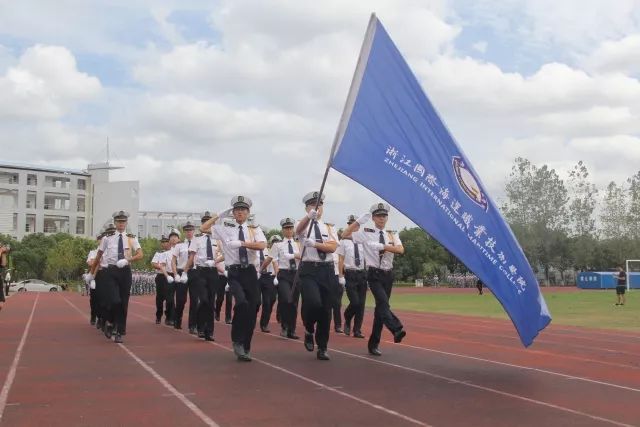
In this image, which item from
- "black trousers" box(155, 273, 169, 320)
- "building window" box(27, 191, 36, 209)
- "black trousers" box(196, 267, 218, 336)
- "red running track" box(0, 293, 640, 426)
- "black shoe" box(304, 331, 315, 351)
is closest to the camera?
"red running track" box(0, 293, 640, 426)

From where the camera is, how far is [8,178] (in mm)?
96812

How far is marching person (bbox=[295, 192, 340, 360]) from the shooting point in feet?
30.9

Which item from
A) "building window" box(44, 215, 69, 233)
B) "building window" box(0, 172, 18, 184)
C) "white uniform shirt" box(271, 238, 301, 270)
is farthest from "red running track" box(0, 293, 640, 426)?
"building window" box(44, 215, 69, 233)

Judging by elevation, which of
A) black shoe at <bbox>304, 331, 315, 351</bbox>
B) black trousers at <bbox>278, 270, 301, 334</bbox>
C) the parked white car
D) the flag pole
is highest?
the flag pole

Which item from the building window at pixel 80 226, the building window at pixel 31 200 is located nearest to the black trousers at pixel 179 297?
the building window at pixel 31 200

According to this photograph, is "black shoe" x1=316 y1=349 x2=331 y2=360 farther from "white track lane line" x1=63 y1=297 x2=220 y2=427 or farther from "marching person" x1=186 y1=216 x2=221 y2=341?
"marching person" x1=186 y1=216 x2=221 y2=341

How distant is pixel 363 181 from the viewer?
7.44m

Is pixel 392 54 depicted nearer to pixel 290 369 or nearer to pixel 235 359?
pixel 290 369

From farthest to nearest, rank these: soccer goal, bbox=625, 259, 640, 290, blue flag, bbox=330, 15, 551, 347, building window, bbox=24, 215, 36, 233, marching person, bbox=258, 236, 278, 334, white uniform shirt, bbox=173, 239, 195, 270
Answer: building window, bbox=24, 215, 36, 233, soccer goal, bbox=625, 259, 640, 290, white uniform shirt, bbox=173, 239, 195, 270, marching person, bbox=258, 236, 278, 334, blue flag, bbox=330, 15, 551, 347

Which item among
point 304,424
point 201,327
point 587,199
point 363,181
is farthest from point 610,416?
point 587,199

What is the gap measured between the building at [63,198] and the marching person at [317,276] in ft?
287

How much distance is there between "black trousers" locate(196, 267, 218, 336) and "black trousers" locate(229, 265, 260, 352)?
10.5 ft

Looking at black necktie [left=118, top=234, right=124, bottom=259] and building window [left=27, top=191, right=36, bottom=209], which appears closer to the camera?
black necktie [left=118, top=234, right=124, bottom=259]

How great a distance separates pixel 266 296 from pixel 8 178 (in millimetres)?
91017
